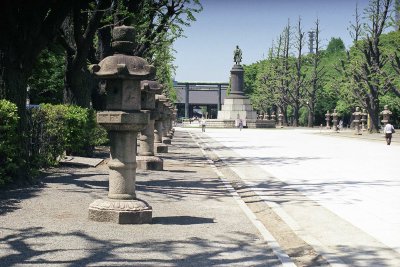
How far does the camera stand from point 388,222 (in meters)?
9.23

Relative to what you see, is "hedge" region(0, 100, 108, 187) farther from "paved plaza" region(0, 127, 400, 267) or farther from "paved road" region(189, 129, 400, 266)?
"paved road" region(189, 129, 400, 266)

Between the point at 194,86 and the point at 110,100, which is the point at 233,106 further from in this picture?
the point at 110,100

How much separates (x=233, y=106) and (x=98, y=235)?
7353 centimetres

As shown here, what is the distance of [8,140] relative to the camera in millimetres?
11086

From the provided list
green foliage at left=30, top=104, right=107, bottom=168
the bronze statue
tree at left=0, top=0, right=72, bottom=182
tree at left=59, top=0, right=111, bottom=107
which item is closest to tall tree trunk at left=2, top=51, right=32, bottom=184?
tree at left=0, top=0, right=72, bottom=182

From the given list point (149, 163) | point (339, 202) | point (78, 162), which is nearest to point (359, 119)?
point (149, 163)

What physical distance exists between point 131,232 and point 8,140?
4.36 metres

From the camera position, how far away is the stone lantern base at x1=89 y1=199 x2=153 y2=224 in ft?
27.7

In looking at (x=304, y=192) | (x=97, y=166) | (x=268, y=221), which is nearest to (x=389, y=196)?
(x=304, y=192)

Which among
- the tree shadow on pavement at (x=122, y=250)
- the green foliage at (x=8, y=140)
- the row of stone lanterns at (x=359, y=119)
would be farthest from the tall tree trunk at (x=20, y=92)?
the row of stone lanterns at (x=359, y=119)

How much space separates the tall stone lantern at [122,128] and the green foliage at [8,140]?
2805 millimetres

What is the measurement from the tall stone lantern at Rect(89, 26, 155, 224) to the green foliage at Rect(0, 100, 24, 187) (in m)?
2.80

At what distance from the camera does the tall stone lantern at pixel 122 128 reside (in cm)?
852

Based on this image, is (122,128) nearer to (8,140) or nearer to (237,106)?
(8,140)
